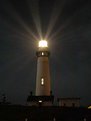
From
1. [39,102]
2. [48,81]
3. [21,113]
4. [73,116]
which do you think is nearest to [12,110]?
[21,113]

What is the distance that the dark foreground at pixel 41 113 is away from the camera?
26.0m

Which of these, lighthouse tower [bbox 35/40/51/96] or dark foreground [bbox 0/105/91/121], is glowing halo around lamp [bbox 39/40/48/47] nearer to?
lighthouse tower [bbox 35/40/51/96]

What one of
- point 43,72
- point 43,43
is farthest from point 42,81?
point 43,43

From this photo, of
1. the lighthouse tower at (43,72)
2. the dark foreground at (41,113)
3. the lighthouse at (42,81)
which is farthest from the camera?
the lighthouse tower at (43,72)

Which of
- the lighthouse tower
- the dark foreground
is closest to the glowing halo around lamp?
the lighthouse tower

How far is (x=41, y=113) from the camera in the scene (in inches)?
1066

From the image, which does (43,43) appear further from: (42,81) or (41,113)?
(41,113)

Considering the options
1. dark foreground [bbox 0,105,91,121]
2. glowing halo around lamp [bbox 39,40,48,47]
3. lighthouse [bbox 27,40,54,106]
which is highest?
glowing halo around lamp [bbox 39,40,48,47]

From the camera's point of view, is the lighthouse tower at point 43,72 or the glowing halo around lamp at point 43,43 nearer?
the lighthouse tower at point 43,72

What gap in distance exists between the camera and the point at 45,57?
38906 millimetres

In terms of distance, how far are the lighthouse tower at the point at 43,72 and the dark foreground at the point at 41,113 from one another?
29.9 feet

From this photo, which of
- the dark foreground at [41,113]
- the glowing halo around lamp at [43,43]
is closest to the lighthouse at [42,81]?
the glowing halo around lamp at [43,43]

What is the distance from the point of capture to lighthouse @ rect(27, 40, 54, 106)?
3591cm

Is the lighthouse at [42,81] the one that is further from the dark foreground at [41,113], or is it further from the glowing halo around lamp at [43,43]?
the dark foreground at [41,113]
